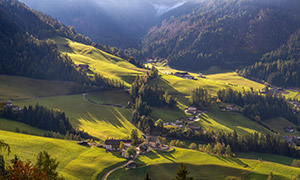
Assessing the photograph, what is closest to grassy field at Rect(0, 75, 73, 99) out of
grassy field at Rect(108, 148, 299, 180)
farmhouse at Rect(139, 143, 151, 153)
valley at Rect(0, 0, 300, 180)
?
valley at Rect(0, 0, 300, 180)

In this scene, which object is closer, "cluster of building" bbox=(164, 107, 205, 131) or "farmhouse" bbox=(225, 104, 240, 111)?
"cluster of building" bbox=(164, 107, 205, 131)

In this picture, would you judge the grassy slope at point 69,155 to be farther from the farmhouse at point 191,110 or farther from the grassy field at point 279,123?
the grassy field at point 279,123

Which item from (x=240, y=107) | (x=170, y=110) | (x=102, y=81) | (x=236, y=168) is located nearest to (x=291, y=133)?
(x=240, y=107)

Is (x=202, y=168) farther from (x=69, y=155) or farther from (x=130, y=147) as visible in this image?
(x=69, y=155)

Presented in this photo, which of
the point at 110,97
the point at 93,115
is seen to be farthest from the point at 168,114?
the point at 93,115

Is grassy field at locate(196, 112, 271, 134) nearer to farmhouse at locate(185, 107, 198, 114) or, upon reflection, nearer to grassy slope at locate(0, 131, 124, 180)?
farmhouse at locate(185, 107, 198, 114)
